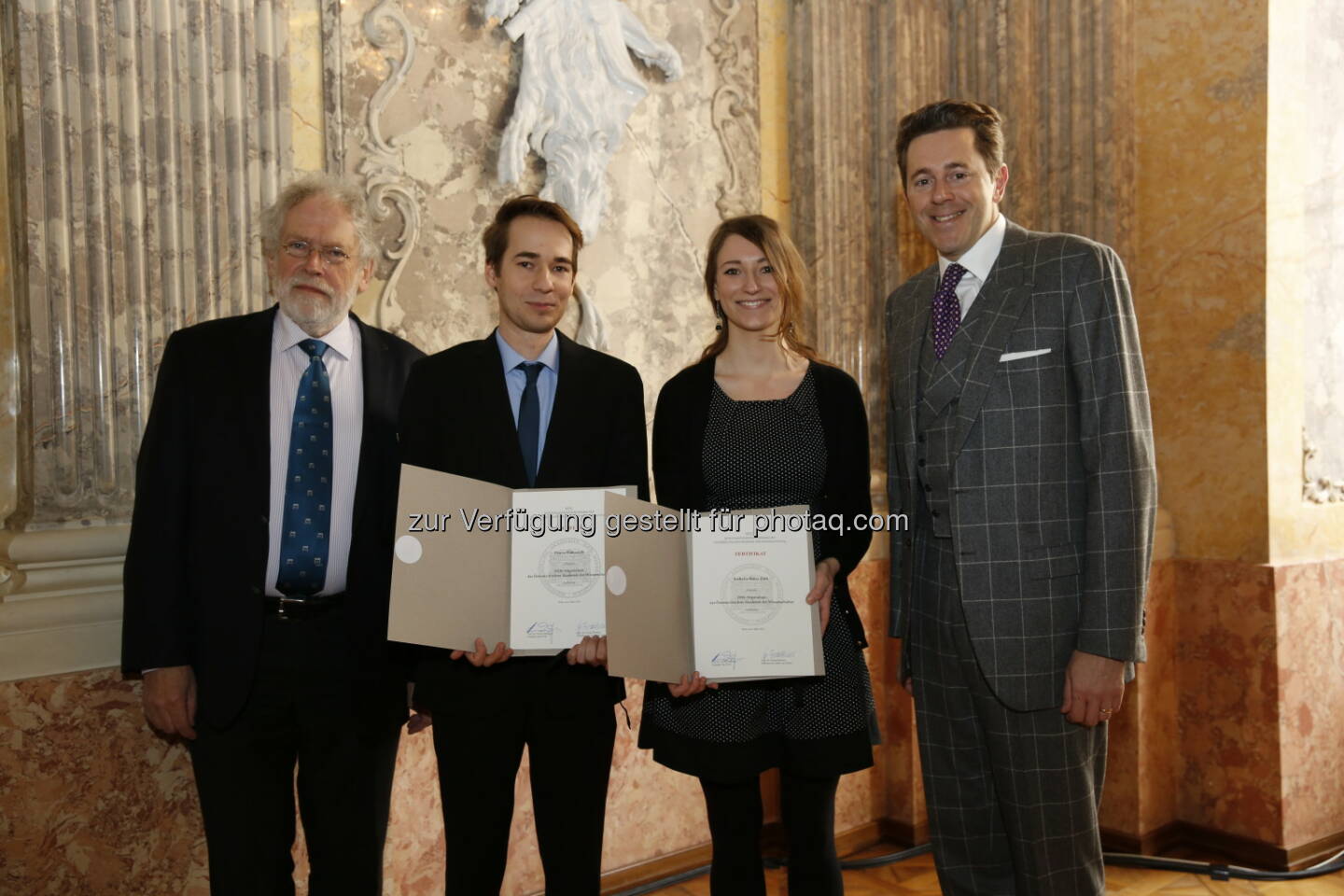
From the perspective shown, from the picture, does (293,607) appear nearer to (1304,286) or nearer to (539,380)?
(539,380)

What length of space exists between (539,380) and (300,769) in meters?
1.04

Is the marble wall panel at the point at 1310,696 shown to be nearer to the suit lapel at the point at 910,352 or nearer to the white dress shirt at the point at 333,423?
the suit lapel at the point at 910,352

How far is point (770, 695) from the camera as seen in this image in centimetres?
221

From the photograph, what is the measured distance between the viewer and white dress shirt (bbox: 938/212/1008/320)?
2250 mm

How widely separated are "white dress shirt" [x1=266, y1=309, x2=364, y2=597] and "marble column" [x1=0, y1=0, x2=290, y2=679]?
527 mm

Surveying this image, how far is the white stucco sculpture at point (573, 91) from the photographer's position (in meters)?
3.42

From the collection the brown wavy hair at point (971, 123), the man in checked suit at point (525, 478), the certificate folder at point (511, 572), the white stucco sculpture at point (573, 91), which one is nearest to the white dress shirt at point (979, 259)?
the brown wavy hair at point (971, 123)

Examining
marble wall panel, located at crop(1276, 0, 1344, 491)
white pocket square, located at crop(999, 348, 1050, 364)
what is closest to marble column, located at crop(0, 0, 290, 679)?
white pocket square, located at crop(999, 348, 1050, 364)

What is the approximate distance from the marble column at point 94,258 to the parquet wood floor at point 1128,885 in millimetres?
2281

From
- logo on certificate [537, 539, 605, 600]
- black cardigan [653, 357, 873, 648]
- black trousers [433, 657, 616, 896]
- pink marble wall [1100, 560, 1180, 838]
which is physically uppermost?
black cardigan [653, 357, 873, 648]

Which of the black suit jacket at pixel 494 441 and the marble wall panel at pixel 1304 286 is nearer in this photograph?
the black suit jacket at pixel 494 441

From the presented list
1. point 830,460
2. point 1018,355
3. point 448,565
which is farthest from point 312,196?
point 1018,355

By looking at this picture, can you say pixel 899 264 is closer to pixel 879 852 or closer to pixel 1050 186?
pixel 1050 186

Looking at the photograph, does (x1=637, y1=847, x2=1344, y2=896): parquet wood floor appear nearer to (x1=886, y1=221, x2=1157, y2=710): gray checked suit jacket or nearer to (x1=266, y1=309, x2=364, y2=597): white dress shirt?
(x1=886, y1=221, x2=1157, y2=710): gray checked suit jacket
